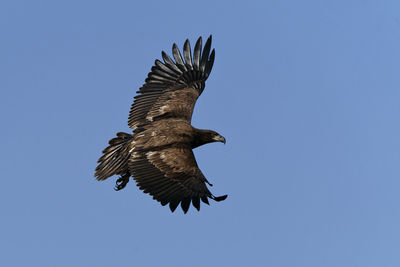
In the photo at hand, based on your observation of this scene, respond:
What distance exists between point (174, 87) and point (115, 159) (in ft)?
11.0

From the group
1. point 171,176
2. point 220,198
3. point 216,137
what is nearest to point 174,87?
point 216,137

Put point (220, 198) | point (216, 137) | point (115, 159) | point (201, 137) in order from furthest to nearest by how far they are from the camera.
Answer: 1. point (216, 137)
2. point (201, 137)
3. point (115, 159)
4. point (220, 198)

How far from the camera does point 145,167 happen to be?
46.3 feet

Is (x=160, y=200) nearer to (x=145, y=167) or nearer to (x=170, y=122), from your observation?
(x=145, y=167)

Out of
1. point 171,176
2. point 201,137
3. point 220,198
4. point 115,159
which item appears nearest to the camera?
point 220,198

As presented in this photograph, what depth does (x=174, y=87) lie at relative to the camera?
1744cm

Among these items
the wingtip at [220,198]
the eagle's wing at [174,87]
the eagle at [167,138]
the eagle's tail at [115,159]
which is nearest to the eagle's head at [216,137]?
the eagle at [167,138]

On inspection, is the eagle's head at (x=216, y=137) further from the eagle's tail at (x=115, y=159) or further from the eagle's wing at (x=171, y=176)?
the eagle's tail at (x=115, y=159)

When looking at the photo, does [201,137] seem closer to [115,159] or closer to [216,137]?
[216,137]

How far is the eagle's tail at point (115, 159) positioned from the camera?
14609mm

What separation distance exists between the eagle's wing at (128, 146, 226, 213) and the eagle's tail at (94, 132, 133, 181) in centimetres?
33

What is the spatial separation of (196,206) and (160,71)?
5266 millimetres

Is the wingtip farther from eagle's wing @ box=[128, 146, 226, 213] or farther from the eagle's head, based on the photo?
the eagle's head

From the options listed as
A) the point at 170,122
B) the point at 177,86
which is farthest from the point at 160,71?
the point at 170,122
